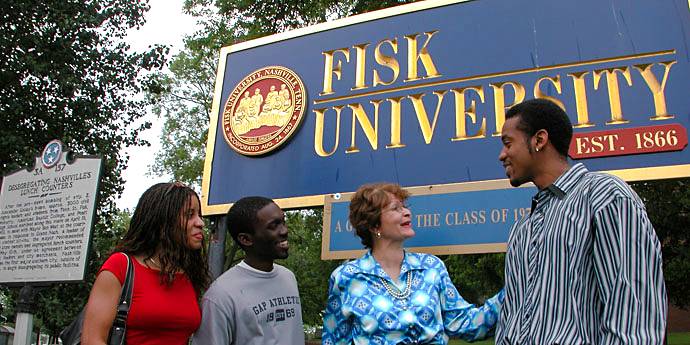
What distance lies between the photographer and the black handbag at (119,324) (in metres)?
2.34

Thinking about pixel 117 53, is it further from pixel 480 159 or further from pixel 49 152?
pixel 480 159

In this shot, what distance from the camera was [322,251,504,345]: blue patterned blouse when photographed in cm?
288

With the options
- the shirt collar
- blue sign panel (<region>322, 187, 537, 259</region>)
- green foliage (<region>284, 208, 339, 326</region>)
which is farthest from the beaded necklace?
green foliage (<region>284, 208, 339, 326</region>)

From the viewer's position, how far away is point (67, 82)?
816 cm

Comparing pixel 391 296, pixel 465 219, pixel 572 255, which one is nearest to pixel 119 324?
pixel 391 296

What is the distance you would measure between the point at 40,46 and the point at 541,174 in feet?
25.7

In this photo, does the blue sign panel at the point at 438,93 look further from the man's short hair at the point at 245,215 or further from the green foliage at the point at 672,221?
the green foliage at the point at 672,221

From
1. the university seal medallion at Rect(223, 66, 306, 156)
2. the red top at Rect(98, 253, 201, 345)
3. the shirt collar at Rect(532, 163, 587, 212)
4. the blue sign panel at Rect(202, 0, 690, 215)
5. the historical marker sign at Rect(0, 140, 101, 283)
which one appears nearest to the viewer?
the shirt collar at Rect(532, 163, 587, 212)

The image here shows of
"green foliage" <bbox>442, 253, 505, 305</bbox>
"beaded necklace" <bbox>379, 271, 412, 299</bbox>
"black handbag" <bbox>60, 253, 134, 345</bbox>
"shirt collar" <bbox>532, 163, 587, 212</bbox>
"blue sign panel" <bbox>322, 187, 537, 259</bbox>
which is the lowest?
"black handbag" <bbox>60, 253, 134, 345</bbox>

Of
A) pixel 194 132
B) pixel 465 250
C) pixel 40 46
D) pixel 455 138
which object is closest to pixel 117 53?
pixel 40 46

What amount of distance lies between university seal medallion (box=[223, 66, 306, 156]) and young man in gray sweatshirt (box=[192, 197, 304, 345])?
79.3 inches

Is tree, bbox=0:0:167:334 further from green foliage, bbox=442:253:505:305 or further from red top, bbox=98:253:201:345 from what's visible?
green foliage, bbox=442:253:505:305

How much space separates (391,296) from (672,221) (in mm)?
12602

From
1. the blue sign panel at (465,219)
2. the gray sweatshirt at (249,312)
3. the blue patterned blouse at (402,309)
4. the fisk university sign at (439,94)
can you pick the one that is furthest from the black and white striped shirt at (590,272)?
the fisk university sign at (439,94)
